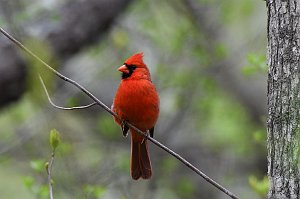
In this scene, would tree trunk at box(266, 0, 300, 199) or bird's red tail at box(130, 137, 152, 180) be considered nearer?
tree trunk at box(266, 0, 300, 199)

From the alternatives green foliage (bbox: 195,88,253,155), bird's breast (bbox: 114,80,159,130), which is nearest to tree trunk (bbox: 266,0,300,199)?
bird's breast (bbox: 114,80,159,130)

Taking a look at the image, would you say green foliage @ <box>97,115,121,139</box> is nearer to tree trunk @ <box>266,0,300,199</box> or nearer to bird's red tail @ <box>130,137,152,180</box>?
bird's red tail @ <box>130,137,152,180</box>

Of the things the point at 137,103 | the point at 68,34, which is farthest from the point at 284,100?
the point at 68,34

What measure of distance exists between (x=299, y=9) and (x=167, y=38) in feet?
12.4

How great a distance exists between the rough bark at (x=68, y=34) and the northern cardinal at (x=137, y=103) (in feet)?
4.76

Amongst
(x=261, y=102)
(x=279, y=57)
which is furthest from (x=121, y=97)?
(x=261, y=102)

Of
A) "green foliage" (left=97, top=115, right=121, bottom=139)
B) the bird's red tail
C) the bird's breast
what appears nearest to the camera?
the bird's breast

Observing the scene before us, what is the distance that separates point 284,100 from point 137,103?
1271 millimetres

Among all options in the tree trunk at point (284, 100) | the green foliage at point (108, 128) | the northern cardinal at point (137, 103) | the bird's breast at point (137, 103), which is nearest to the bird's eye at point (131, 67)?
the northern cardinal at point (137, 103)

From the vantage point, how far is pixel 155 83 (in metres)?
5.79

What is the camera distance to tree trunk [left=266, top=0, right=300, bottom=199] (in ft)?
7.83

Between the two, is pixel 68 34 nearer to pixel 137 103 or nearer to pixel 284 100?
pixel 137 103

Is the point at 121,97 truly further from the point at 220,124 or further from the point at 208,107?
the point at 220,124

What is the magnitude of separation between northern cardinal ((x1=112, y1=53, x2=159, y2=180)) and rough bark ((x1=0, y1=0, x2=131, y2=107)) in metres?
1.45
